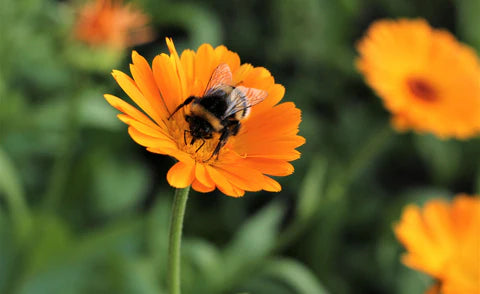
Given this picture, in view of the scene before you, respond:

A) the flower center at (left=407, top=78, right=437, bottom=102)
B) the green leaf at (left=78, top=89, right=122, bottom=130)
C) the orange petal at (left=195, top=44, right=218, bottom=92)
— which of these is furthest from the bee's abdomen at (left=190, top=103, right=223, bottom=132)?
the flower center at (left=407, top=78, right=437, bottom=102)

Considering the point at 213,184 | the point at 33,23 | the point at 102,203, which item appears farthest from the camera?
the point at 33,23

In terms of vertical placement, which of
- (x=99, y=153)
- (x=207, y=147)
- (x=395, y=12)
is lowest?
(x=207, y=147)

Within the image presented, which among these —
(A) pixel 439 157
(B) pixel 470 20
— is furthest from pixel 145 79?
(B) pixel 470 20

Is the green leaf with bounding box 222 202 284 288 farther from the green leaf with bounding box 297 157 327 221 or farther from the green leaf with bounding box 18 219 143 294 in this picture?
the green leaf with bounding box 18 219 143 294

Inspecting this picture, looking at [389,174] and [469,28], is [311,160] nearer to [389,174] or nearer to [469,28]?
[389,174]

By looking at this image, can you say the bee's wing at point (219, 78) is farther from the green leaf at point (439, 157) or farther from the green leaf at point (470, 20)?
the green leaf at point (470, 20)

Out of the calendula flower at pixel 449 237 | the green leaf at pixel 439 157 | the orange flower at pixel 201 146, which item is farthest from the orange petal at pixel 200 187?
the green leaf at pixel 439 157

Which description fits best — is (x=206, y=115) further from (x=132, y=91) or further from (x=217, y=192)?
(x=217, y=192)

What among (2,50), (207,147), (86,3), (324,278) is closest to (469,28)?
(324,278)
